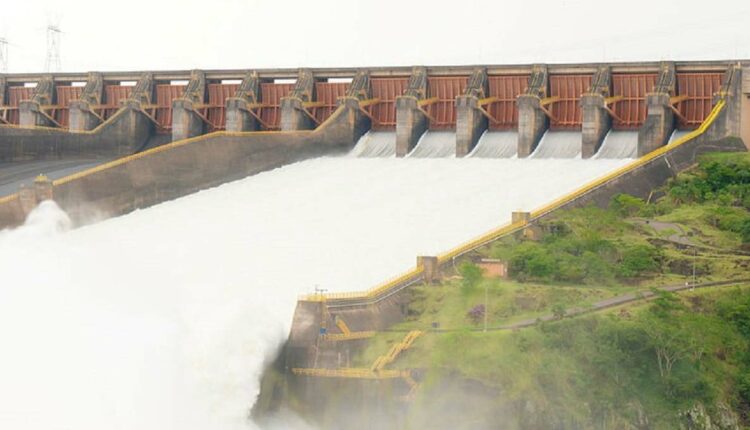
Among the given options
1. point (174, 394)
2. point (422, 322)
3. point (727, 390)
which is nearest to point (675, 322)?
point (727, 390)

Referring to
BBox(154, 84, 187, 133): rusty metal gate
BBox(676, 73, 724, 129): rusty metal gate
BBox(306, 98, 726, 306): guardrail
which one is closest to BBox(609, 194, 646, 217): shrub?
BBox(306, 98, 726, 306): guardrail

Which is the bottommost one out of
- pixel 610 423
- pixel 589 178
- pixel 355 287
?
pixel 610 423

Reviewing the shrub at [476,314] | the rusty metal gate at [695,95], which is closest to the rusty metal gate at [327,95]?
the rusty metal gate at [695,95]

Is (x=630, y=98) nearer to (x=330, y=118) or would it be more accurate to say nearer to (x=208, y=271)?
(x=330, y=118)

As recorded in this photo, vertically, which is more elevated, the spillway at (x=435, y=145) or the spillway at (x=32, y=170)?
the spillway at (x=435, y=145)

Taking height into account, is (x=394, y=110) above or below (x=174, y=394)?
above

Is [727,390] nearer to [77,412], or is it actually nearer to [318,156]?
[77,412]

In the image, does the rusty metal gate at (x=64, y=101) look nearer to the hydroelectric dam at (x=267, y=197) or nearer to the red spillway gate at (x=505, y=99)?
the hydroelectric dam at (x=267, y=197)
